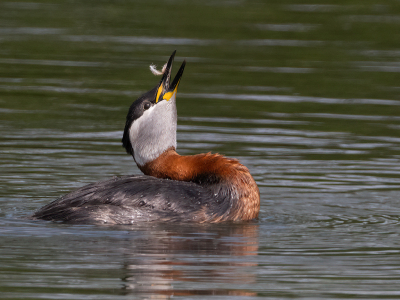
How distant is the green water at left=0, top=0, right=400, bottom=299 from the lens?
25.6 ft

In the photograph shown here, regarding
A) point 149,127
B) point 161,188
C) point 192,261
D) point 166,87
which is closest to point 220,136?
point 166,87

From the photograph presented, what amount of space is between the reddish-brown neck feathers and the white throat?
0.08 metres

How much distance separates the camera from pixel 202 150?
13.3 meters

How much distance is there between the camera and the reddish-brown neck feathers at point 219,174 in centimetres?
995

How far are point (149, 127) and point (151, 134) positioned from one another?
8 centimetres

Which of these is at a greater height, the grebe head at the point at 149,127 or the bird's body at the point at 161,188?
the grebe head at the point at 149,127

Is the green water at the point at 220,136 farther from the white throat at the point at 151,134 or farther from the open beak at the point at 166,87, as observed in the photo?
the open beak at the point at 166,87

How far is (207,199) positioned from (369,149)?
14.1 feet

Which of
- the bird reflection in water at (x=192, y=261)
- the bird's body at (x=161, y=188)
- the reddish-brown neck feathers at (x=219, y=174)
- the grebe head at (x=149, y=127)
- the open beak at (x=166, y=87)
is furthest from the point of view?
the open beak at (x=166, y=87)

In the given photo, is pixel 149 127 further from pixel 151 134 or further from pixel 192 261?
pixel 192 261

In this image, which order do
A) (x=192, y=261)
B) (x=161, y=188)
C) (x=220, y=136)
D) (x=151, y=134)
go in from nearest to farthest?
(x=192, y=261), (x=161, y=188), (x=151, y=134), (x=220, y=136)

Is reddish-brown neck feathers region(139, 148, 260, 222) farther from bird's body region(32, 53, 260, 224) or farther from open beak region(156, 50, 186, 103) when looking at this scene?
open beak region(156, 50, 186, 103)

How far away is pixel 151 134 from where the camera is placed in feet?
33.9

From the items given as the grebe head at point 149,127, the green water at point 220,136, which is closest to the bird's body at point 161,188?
the grebe head at point 149,127
